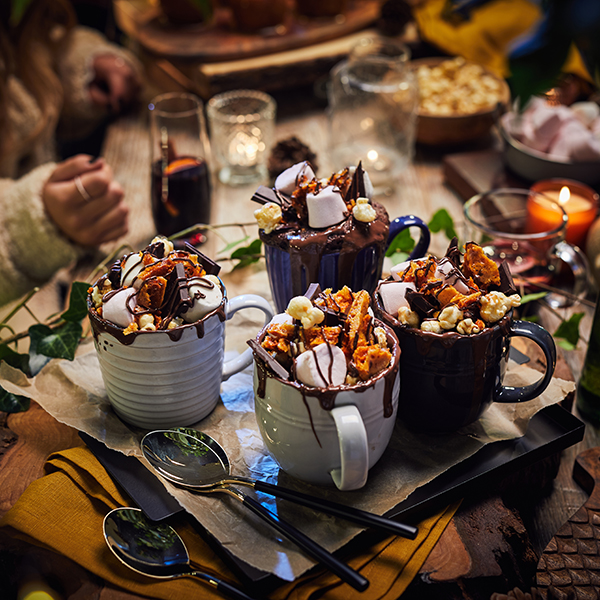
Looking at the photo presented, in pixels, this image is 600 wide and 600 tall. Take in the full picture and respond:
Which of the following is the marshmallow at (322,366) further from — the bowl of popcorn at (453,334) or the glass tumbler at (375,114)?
the glass tumbler at (375,114)

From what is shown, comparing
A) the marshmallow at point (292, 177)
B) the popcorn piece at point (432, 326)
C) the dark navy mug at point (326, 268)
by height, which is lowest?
the dark navy mug at point (326, 268)

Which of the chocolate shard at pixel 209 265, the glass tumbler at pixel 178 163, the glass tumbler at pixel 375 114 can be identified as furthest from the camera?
the glass tumbler at pixel 375 114

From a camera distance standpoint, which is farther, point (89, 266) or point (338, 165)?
point (338, 165)

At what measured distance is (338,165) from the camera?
1.74m

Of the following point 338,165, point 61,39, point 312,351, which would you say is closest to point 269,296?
point 312,351

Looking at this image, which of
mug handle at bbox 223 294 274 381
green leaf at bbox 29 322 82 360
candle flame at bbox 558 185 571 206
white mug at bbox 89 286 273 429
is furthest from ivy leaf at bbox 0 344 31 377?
candle flame at bbox 558 185 571 206

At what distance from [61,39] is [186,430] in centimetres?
162

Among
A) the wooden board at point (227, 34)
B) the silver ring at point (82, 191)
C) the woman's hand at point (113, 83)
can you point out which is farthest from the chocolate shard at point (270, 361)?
the woman's hand at point (113, 83)

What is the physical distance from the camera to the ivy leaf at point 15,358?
0.97 meters

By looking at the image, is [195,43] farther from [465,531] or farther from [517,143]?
[465,531]

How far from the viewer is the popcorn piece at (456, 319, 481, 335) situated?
2.41ft

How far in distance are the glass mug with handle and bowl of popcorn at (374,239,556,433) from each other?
415 millimetres

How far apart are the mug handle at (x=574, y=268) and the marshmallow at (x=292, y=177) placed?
0.61 m

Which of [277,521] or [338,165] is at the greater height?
[277,521]
